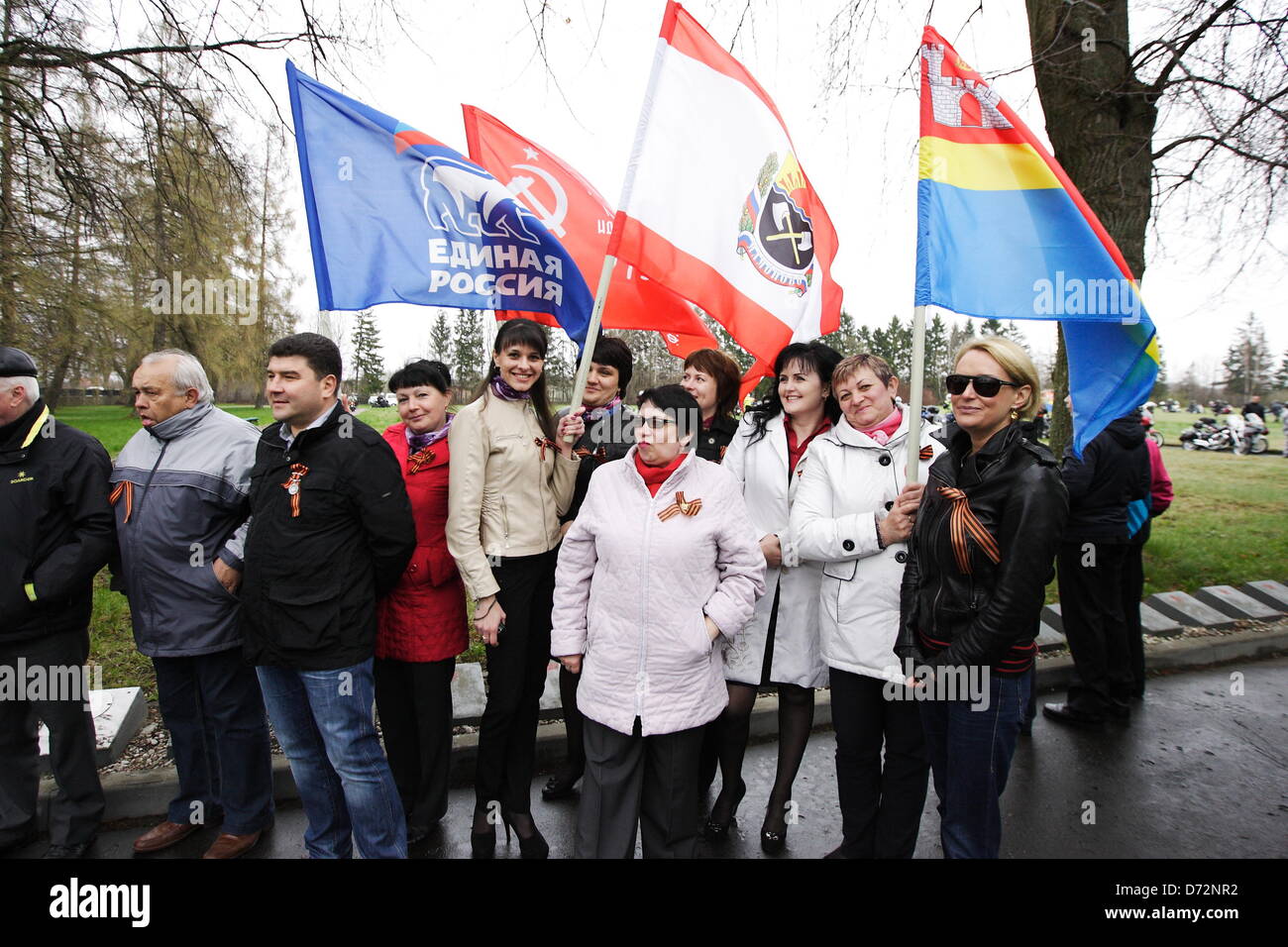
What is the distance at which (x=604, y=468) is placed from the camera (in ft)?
9.20

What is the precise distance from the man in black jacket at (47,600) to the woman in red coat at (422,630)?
1.35m

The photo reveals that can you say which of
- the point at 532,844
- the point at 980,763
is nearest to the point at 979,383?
the point at 980,763

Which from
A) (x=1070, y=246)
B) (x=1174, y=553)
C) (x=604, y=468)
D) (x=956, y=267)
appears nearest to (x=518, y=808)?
(x=604, y=468)

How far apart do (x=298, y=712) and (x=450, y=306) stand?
1.92 m

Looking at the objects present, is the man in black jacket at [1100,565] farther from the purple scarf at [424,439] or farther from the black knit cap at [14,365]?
the black knit cap at [14,365]

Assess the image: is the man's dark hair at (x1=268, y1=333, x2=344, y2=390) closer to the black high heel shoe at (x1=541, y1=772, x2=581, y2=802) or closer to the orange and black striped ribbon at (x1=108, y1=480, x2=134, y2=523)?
the orange and black striped ribbon at (x1=108, y1=480, x2=134, y2=523)

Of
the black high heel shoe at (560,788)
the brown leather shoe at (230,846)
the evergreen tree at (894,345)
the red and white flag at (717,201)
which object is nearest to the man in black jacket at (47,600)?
the brown leather shoe at (230,846)

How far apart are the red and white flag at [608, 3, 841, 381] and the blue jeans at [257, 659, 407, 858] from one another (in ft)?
7.15

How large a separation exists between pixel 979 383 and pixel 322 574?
2531mm

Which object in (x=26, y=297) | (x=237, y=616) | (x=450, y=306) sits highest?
(x=26, y=297)

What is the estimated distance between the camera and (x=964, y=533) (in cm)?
236

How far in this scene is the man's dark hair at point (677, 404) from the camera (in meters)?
2.72

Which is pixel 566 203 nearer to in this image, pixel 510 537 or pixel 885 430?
pixel 510 537
